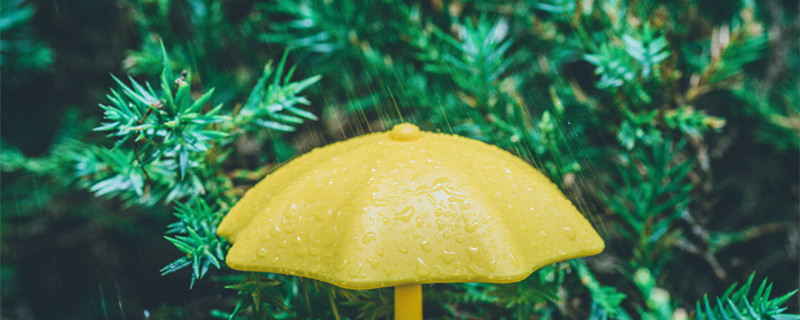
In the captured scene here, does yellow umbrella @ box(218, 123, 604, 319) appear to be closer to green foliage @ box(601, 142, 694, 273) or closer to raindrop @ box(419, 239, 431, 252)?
raindrop @ box(419, 239, 431, 252)

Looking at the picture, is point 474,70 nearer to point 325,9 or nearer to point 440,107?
point 440,107

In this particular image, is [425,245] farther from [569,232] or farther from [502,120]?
[502,120]

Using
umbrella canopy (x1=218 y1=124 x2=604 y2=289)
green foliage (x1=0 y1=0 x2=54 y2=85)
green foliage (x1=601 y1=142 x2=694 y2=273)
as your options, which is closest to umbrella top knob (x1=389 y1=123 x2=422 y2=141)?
umbrella canopy (x1=218 y1=124 x2=604 y2=289)

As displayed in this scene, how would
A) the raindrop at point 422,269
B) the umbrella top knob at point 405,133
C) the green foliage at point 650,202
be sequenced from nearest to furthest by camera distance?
1. the raindrop at point 422,269
2. the umbrella top knob at point 405,133
3. the green foliage at point 650,202

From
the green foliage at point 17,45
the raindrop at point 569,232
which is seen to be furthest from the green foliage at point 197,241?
the green foliage at point 17,45

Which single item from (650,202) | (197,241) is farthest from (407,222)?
(650,202)

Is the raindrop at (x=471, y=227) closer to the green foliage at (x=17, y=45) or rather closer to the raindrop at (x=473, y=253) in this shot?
the raindrop at (x=473, y=253)

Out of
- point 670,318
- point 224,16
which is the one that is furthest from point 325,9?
point 670,318
